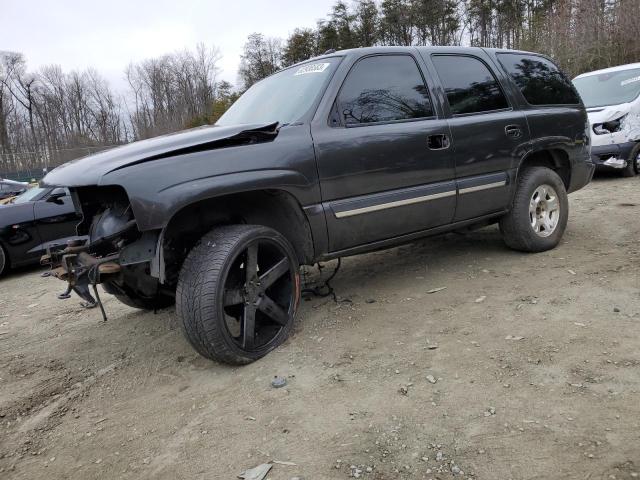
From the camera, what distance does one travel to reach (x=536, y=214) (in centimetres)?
460

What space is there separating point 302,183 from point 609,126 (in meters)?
7.06

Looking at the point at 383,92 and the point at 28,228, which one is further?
the point at 28,228

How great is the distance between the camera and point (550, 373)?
2.54 meters

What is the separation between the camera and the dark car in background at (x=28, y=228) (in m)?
6.93

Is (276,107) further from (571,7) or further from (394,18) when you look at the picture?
(394,18)

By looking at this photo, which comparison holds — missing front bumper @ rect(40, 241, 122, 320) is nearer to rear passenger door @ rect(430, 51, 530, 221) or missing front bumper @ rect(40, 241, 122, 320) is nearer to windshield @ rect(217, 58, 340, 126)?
windshield @ rect(217, 58, 340, 126)

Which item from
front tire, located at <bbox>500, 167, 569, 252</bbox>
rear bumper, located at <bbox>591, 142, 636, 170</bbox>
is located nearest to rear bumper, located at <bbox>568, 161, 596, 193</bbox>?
front tire, located at <bbox>500, 167, 569, 252</bbox>

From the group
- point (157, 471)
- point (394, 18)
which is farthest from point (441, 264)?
point (394, 18)

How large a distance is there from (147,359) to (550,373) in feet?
8.29

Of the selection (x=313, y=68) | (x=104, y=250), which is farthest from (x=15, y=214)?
(x=313, y=68)

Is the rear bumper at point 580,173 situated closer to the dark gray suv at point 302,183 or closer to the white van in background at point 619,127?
the dark gray suv at point 302,183

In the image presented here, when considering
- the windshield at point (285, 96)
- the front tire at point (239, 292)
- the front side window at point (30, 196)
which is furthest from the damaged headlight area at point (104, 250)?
the front side window at point (30, 196)

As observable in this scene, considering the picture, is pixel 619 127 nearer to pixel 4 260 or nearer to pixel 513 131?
pixel 513 131

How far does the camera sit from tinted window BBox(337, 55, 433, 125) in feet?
11.3
